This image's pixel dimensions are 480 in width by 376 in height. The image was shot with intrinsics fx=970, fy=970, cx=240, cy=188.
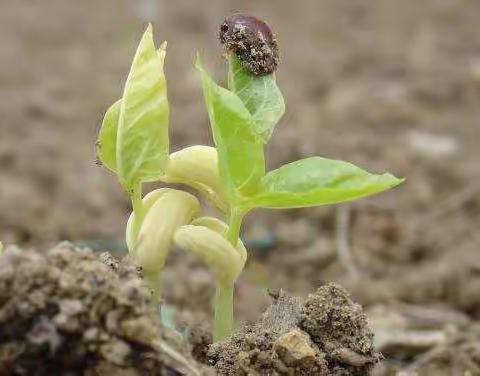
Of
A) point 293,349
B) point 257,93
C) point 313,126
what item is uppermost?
point 313,126

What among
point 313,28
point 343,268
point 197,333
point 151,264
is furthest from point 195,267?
point 313,28

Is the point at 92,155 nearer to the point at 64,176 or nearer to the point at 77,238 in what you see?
the point at 64,176

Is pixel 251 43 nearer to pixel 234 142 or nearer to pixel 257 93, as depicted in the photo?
pixel 257 93

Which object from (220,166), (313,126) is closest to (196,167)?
(220,166)

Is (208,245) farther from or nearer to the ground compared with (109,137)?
nearer to the ground

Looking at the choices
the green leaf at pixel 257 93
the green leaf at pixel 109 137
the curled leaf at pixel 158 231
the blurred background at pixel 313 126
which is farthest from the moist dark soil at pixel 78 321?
the blurred background at pixel 313 126

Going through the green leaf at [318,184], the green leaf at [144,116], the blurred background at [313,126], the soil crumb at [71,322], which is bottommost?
the soil crumb at [71,322]

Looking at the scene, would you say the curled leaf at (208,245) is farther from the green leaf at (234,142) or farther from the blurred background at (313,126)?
the blurred background at (313,126)
